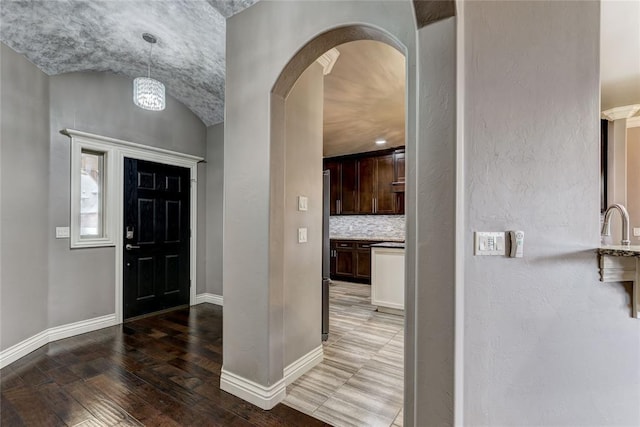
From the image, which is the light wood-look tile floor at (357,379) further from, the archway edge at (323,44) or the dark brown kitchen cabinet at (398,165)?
the dark brown kitchen cabinet at (398,165)

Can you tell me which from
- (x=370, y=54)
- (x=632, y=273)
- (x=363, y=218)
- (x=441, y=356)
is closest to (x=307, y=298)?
(x=441, y=356)

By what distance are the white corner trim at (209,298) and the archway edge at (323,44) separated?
355 centimetres

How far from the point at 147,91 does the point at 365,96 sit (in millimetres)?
2439

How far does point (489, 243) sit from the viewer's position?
151cm

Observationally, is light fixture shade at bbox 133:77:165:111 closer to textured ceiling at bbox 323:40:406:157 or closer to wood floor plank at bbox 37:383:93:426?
textured ceiling at bbox 323:40:406:157

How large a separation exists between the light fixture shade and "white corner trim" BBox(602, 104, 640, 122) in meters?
5.86

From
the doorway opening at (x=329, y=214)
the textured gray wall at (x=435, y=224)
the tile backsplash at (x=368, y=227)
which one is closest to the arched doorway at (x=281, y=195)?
the textured gray wall at (x=435, y=224)

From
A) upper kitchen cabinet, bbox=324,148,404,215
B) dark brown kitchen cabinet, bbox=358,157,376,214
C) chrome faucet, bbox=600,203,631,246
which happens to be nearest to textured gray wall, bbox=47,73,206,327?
upper kitchen cabinet, bbox=324,148,404,215

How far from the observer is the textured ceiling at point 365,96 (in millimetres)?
2854

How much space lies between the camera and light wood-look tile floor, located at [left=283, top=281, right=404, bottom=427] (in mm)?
2006

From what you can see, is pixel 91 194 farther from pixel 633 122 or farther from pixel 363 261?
pixel 633 122

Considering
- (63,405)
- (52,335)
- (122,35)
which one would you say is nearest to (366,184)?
(122,35)

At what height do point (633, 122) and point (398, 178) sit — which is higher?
point (633, 122)

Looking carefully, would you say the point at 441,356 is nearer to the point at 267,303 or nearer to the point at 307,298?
the point at 267,303
